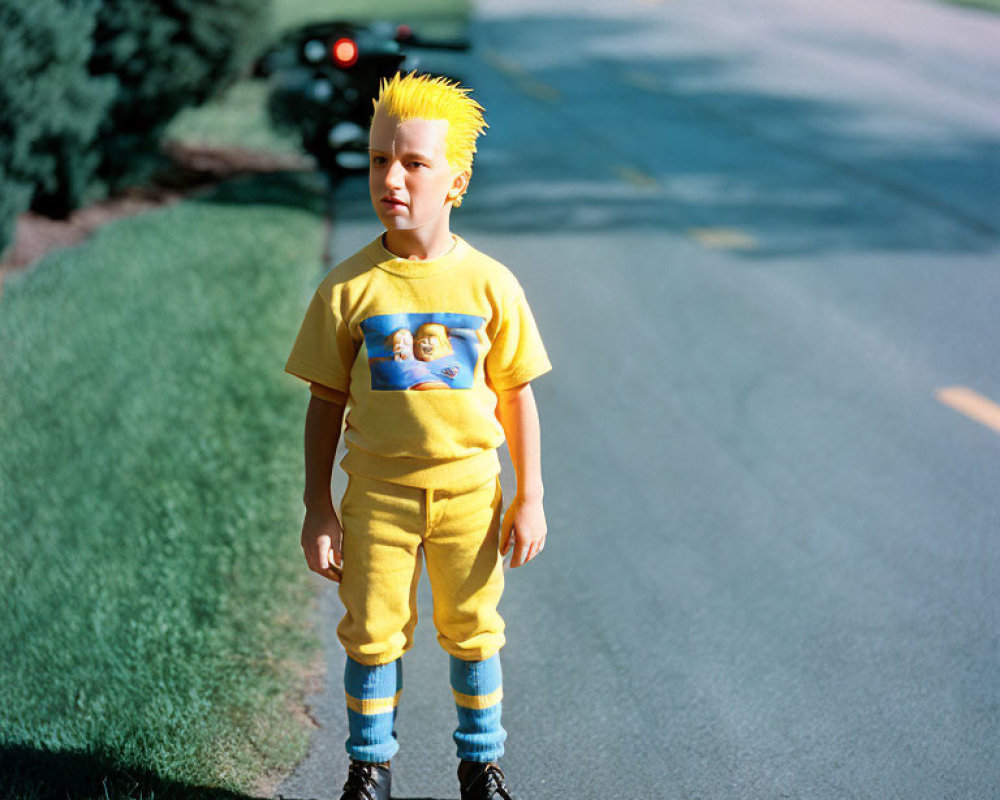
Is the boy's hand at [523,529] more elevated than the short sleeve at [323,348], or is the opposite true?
the short sleeve at [323,348]

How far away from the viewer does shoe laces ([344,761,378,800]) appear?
2803mm

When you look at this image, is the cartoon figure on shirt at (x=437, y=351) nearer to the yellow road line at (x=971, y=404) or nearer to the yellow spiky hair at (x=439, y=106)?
the yellow spiky hair at (x=439, y=106)

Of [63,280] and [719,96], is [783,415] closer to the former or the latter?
[63,280]

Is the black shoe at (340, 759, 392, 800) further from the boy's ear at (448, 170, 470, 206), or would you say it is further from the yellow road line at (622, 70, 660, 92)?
the yellow road line at (622, 70, 660, 92)

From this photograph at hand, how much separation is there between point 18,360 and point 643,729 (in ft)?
13.2

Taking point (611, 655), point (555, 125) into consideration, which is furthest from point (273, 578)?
point (555, 125)

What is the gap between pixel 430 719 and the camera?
11.3ft

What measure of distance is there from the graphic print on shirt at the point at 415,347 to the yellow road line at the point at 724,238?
6226 mm

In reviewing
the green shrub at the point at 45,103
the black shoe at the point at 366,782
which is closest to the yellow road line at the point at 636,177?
the green shrub at the point at 45,103

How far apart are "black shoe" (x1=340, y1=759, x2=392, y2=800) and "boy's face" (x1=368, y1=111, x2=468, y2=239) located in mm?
1323

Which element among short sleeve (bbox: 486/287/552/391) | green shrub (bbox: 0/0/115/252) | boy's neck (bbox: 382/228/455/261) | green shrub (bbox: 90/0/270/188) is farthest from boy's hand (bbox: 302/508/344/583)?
green shrub (bbox: 90/0/270/188)

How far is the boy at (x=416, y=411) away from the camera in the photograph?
245cm

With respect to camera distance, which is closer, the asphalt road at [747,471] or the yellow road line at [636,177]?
the asphalt road at [747,471]

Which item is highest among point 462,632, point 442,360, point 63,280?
point 442,360
